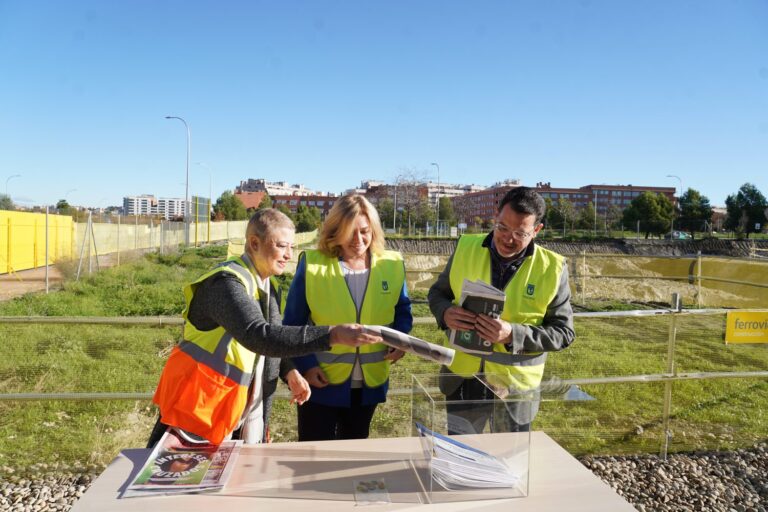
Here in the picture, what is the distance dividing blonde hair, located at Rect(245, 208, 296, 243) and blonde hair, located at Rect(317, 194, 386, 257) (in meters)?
0.42

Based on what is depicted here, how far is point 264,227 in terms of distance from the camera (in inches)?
87.2

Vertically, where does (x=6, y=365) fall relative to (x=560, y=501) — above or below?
below

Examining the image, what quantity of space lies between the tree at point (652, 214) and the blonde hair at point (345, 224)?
5973 centimetres

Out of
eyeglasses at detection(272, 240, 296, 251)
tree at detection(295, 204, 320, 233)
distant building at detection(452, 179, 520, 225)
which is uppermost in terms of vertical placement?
distant building at detection(452, 179, 520, 225)

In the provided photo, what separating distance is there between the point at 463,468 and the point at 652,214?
62.5 meters

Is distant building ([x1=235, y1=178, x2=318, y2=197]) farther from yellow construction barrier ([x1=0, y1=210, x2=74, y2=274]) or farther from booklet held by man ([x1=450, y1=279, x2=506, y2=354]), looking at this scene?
booklet held by man ([x1=450, y1=279, x2=506, y2=354])

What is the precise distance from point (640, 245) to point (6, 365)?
Result: 1750 inches

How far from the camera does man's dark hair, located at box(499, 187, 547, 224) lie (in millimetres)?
2531

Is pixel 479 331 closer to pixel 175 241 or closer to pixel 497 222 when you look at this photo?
pixel 497 222

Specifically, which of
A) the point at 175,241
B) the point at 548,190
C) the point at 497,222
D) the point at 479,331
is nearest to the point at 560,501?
the point at 479,331

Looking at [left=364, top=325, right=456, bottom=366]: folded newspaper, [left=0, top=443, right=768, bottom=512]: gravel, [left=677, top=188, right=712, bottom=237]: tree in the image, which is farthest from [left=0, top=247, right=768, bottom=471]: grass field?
[left=677, top=188, right=712, bottom=237]: tree

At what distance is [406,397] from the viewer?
5461 mm

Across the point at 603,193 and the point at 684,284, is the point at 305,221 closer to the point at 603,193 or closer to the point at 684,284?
the point at 684,284

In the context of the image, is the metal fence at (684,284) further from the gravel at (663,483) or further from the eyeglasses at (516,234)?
the eyeglasses at (516,234)
